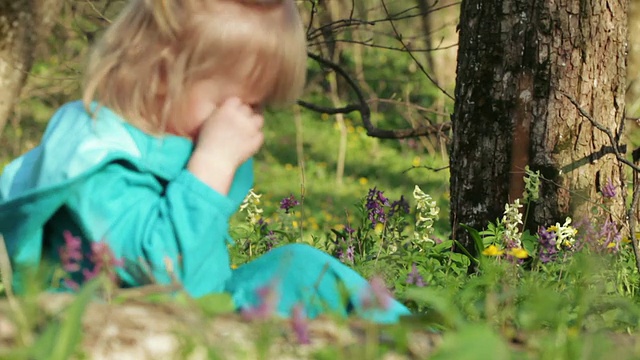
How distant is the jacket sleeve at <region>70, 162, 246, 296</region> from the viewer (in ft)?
6.86

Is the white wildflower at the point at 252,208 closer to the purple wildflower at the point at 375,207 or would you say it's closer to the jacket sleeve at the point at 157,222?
the purple wildflower at the point at 375,207

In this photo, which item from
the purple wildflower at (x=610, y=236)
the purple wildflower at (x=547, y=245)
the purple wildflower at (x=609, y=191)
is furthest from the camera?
the purple wildflower at (x=609, y=191)

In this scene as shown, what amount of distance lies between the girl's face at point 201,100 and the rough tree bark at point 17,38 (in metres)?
5.34

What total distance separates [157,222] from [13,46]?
18.9ft

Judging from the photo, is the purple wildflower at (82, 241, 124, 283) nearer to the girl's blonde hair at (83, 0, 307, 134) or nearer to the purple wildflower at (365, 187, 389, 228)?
the girl's blonde hair at (83, 0, 307, 134)

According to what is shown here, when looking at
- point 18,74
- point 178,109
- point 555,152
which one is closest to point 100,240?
point 178,109

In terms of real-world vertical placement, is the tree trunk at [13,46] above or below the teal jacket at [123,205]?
above

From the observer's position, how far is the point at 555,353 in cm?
166

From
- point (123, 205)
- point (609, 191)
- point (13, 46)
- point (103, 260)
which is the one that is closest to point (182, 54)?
point (123, 205)

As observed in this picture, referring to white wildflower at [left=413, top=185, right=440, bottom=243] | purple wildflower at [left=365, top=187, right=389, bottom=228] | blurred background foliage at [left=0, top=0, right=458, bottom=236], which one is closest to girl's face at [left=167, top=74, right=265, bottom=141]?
white wildflower at [left=413, top=185, right=440, bottom=243]

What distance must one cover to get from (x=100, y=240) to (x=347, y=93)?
12.0 m

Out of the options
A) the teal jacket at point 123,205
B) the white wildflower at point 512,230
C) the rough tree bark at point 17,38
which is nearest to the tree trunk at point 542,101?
the white wildflower at point 512,230

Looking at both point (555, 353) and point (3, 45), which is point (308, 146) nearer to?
point (3, 45)

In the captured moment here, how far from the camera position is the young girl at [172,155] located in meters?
2.11
